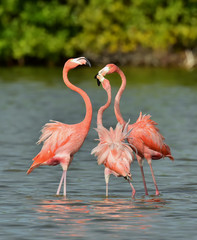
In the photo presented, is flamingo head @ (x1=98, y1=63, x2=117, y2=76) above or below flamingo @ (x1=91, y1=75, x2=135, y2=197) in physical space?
above

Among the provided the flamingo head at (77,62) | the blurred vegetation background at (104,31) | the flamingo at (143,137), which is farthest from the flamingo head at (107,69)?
the blurred vegetation background at (104,31)

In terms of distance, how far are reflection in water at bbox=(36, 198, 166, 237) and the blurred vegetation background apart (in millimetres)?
45675

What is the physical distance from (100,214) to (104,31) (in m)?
49.7

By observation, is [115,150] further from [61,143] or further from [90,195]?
[90,195]

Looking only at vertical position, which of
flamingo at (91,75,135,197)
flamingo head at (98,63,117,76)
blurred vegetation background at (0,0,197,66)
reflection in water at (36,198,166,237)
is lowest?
reflection in water at (36,198,166,237)

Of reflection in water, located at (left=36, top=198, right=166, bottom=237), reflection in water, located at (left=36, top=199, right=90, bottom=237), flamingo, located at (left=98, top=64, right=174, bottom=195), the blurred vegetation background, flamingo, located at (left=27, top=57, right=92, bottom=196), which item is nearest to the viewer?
reflection in water, located at (left=36, top=199, right=90, bottom=237)

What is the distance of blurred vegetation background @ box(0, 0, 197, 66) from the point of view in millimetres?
56188

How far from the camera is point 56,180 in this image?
1150 cm

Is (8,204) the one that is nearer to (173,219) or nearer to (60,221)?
(60,221)

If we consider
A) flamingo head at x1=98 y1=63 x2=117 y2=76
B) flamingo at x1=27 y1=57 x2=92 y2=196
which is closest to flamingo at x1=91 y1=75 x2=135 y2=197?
flamingo at x1=27 y1=57 x2=92 y2=196

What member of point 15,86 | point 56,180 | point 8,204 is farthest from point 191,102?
point 8,204

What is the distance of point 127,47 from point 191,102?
31148 millimetres

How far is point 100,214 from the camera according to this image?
29.5ft

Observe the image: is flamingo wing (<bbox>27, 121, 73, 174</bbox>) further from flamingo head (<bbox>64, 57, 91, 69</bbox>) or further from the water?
flamingo head (<bbox>64, 57, 91, 69</bbox>)
